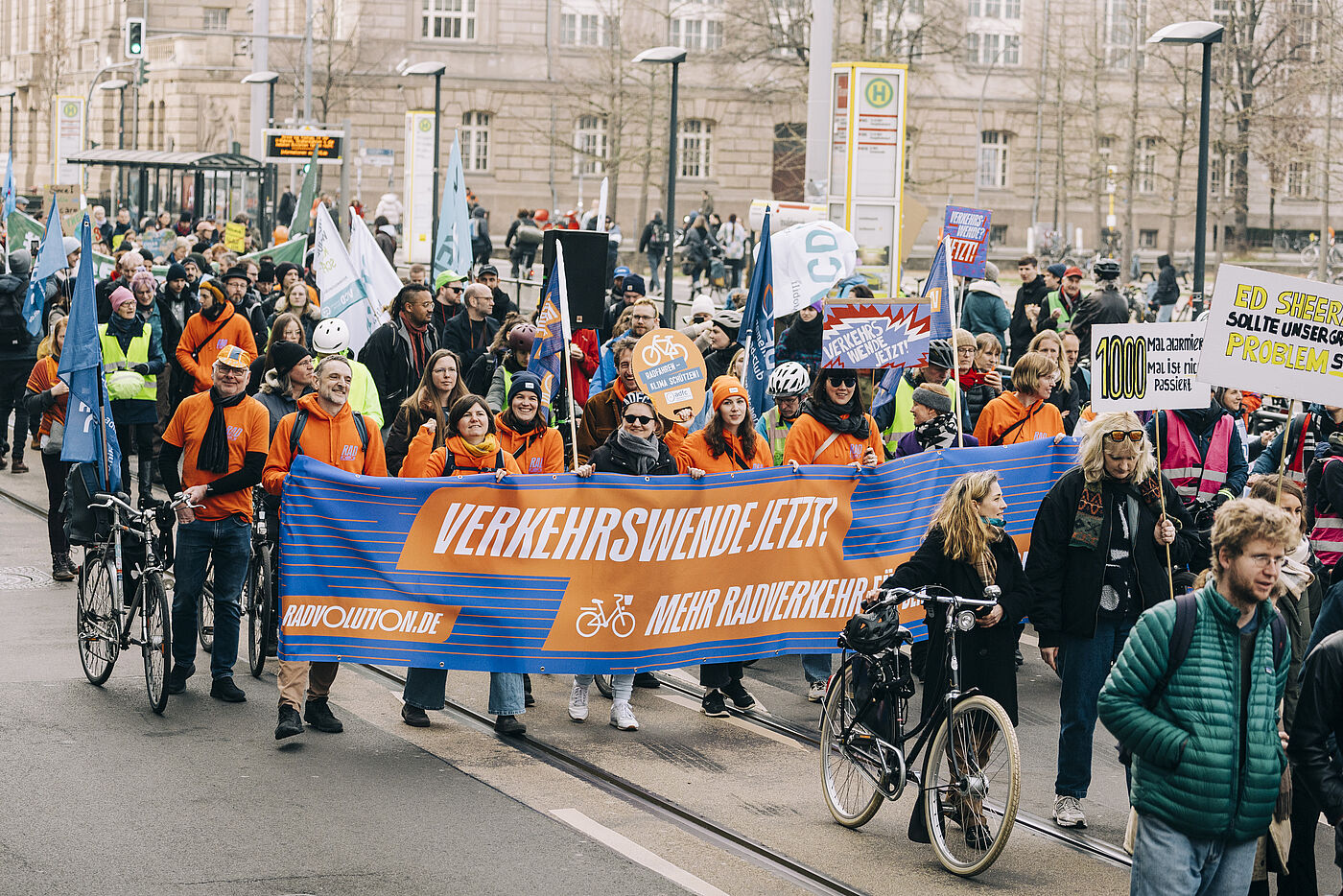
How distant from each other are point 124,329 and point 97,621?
543cm

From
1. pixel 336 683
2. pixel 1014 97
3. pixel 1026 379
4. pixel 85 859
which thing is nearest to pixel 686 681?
pixel 336 683

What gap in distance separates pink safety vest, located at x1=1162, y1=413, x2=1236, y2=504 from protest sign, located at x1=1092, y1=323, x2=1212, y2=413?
1.15m

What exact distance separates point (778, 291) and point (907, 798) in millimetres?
5745

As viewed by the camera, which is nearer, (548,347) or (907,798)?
(907,798)

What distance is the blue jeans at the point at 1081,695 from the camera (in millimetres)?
8156

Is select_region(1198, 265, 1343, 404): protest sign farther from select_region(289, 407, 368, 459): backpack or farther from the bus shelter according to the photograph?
the bus shelter

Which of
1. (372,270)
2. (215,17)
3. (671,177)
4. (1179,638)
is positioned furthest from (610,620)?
(215,17)

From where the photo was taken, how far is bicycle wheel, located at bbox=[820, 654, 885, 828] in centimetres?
804

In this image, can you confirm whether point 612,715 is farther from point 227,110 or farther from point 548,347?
point 227,110

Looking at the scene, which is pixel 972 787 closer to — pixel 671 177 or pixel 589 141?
pixel 671 177

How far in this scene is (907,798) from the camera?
8.66m

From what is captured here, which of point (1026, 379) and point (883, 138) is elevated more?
point (883, 138)

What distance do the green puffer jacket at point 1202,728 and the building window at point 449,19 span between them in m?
63.3

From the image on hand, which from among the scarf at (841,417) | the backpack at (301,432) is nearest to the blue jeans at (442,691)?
the backpack at (301,432)
